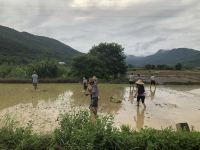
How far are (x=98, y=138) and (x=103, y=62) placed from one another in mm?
49734

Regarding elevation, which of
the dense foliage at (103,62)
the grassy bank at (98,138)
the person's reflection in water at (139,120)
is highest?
the dense foliage at (103,62)

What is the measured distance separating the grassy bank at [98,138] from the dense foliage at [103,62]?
42.3m

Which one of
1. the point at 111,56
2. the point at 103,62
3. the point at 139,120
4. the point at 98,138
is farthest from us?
the point at 111,56

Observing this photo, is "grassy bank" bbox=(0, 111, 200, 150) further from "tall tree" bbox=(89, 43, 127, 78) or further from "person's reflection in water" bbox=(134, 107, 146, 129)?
"tall tree" bbox=(89, 43, 127, 78)

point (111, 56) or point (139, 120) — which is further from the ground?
point (111, 56)

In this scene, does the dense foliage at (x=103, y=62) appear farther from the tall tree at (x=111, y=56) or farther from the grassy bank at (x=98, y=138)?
the grassy bank at (x=98, y=138)

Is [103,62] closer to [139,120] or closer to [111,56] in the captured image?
[111,56]

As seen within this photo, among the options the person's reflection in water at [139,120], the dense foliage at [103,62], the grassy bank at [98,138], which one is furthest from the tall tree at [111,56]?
the grassy bank at [98,138]

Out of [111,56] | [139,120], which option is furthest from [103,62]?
[139,120]

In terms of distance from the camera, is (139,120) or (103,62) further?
(103,62)

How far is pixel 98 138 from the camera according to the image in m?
9.95

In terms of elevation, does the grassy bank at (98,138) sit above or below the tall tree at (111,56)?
below

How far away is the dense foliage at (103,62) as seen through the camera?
176ft

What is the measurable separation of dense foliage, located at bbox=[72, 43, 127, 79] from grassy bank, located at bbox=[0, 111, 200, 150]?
4234 cm
